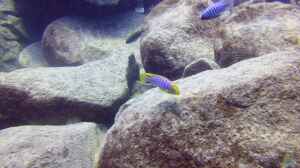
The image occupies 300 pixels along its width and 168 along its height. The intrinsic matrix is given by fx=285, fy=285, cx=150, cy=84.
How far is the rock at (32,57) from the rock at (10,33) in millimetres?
184

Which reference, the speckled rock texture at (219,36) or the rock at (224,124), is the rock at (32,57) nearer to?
the speckled rock texture at (219,36)

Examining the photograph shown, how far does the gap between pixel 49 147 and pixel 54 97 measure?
143 cm

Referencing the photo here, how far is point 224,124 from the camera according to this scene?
117 inches

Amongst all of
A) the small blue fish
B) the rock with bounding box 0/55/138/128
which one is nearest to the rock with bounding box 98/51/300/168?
the small blue fish

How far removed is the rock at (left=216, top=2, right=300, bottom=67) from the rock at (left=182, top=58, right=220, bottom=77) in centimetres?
25

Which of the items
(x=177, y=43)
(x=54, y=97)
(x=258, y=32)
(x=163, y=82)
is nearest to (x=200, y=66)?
(x=177, y=43)

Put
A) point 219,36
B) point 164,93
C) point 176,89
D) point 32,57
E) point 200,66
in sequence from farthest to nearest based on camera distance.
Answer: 1. point 32,57
2. point 219,36
3. point 200,66
4. point 164,93
5. point 176,89

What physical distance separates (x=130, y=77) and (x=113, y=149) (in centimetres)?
290

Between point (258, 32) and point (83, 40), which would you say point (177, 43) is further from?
point (83, 40)

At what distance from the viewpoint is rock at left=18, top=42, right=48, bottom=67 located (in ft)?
29.3

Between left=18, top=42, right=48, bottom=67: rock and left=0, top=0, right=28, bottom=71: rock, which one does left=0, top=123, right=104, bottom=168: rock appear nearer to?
left=18, top=42, right=48, bottom=67: rock

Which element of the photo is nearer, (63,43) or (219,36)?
(219,36)

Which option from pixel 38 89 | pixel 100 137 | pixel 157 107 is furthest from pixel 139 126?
pixel 38 89

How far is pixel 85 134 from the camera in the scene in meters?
4.61
